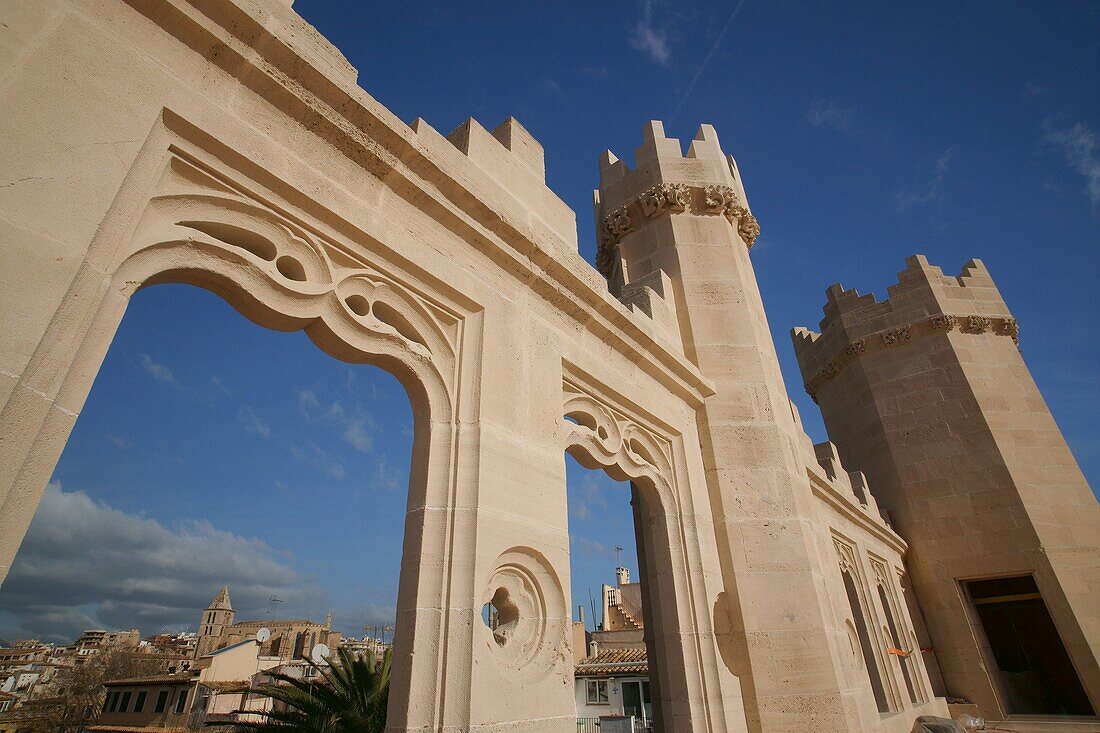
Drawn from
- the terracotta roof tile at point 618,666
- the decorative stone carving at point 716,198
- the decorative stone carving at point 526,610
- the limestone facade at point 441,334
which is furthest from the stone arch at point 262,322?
the terracotta roof tile at point 618,666

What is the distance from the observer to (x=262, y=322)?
2.46 metres

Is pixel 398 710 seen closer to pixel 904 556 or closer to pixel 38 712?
pixel 904 556

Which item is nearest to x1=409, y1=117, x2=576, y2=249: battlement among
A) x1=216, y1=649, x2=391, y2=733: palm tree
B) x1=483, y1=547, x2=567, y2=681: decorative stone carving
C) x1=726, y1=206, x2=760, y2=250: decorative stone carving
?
x1=483, y1=547, x2=567, y2=681: decorative stone carving

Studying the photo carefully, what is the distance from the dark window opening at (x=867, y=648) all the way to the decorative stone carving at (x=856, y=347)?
19.9 ft

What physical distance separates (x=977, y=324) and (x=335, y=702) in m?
14.1

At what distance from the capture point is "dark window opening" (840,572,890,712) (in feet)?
26.7

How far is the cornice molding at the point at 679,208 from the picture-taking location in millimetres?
6188

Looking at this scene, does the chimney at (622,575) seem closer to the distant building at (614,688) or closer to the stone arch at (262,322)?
the distant building at (614,688)

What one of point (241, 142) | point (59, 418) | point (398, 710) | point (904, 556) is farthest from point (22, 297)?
point (904, 556)

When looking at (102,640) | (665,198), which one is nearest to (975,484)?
(665,198)

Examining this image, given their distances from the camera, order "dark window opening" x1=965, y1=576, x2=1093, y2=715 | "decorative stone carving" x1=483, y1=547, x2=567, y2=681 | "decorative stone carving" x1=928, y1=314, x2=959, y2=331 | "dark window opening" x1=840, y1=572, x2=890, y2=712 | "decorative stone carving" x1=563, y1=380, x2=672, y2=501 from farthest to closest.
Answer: "decorative stone carving" x1=928, y1=314, x2=959, y2=331 → "dark window opening" x1=965, y1=576, x2=1093, y2=715 → "dark window opening" x1=840, y1=572, x2=890, y2=712 → "decorative stone carving" x1=563, y1=380, x2=672, y2=501 → "decorative stone carving" x1=483, y1=547, x2=567, y2=681

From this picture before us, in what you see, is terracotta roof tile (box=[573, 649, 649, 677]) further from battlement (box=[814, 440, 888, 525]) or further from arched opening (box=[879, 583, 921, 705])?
battlement (box=[814, 440, 888, 525])

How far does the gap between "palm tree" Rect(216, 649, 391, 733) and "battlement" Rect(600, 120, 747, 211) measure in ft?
21.8

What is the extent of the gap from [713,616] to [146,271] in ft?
13.2
